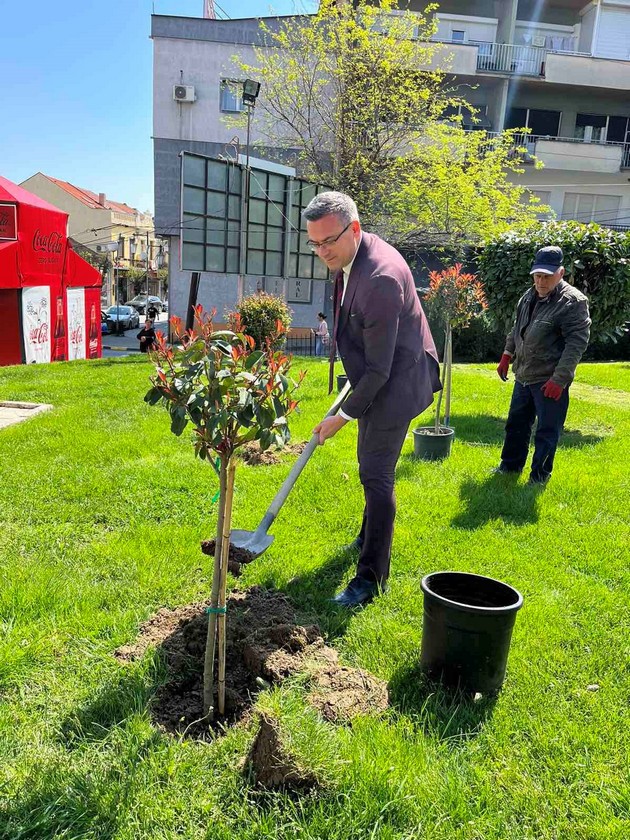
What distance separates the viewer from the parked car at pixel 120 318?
119ft

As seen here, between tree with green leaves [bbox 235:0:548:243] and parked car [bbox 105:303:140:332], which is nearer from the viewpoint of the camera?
tree with green leaves [bbox 235:0:548:243]

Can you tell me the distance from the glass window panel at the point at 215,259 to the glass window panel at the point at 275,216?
2062mm

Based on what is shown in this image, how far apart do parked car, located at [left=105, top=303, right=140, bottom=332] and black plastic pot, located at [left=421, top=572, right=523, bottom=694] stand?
118 feet

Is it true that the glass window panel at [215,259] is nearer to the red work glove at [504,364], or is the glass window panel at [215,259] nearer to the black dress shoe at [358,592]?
the red work glove at [504,364]

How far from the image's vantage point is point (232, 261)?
14.4 metres

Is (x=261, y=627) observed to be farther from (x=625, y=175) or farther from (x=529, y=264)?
(x=625, y=175)

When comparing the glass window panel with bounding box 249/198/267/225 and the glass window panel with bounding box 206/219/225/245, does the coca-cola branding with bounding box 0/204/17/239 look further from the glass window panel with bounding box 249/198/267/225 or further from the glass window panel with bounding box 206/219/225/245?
the glass window panel with bounding box 249/198/267/225

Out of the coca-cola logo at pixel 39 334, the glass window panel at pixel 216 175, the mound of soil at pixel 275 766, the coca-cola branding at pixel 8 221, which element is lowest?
the coca-cola logo at pixel 39 334

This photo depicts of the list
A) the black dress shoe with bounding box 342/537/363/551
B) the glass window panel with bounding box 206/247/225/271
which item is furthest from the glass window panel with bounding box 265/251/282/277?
the black dress shoe with bounding box 342/537/363/551

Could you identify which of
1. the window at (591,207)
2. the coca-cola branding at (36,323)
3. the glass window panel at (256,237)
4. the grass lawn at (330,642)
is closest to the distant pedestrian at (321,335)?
the glass window panel at (256,237)

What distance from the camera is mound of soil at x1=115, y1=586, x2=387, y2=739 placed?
231cm

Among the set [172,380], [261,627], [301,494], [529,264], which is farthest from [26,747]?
[529,264]

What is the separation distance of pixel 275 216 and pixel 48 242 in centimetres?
593

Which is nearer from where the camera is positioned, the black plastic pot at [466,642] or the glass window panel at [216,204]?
the black plastic pot at [466,642]
